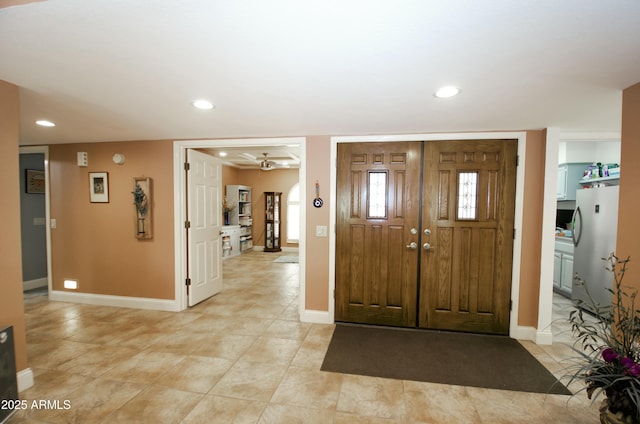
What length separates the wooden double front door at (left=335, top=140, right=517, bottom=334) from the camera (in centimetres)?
292

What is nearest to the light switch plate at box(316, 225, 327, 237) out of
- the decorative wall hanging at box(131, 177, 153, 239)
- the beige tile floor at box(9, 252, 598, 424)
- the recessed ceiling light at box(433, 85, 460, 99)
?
the beige tile floor at box(9, 252, 598, 424)

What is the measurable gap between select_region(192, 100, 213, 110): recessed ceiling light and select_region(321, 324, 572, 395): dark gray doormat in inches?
96.0

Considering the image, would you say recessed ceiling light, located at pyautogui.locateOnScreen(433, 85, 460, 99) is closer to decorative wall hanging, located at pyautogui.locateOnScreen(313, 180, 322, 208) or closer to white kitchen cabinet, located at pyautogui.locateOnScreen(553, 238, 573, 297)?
decorative wall hanging, located at pyautogui.locateOnScreen(313, 180, 322, 208)

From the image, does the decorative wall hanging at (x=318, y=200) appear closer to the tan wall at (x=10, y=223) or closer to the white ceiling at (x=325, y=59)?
the white ceiling at (x=325, y=59)

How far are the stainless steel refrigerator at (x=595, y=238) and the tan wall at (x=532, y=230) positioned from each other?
1139 millimetres

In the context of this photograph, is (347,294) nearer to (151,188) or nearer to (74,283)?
(151,188)

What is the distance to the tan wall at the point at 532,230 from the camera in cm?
279

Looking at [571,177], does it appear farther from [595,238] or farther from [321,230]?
[321,230]

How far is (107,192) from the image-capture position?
365cm

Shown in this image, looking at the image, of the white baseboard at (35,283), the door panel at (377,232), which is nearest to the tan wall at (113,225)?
the white baseboard at (35,283)

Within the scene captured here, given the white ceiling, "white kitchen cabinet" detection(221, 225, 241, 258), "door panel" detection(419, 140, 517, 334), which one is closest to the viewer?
the white ceiling

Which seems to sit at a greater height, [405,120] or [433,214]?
[405,120]

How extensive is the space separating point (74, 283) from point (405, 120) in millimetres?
4876

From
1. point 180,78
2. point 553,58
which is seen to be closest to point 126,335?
point 180,78
